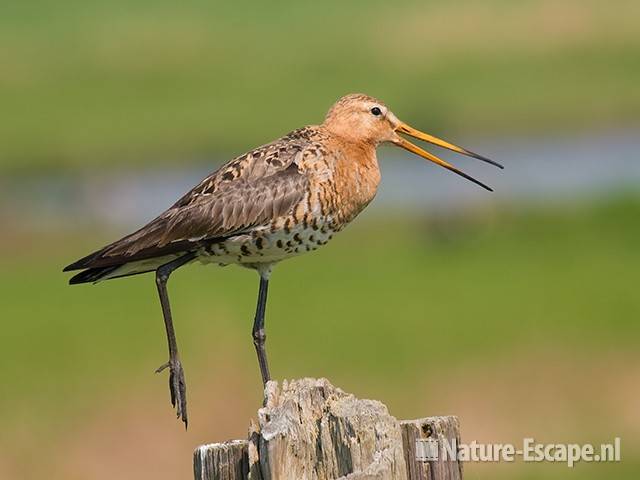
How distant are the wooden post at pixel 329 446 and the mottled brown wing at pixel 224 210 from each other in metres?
2.79

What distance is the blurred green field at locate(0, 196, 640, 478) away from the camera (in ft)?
49.2

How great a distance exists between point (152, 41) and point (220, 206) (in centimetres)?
3387

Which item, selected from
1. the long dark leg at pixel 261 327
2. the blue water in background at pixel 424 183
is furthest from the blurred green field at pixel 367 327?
the long dark leg at pixel 261 327

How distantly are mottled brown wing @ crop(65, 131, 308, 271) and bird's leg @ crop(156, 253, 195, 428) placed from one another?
0.20 metres

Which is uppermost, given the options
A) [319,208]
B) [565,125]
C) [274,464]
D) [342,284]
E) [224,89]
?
[224,89]

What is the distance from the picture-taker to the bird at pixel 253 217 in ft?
29.2

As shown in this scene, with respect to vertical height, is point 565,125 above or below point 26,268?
above

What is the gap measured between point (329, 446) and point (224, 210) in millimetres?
3152

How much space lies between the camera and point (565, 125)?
32844mm

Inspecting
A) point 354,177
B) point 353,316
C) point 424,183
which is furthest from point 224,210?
point 424,183

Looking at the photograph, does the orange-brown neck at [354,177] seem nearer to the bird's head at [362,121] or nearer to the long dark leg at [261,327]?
the bird's head at [362,121]

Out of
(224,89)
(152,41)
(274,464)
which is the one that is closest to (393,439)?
(274,464)

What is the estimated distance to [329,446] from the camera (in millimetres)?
6004

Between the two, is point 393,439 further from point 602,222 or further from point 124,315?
point 602,222
